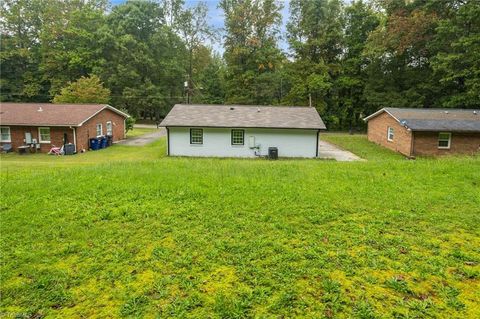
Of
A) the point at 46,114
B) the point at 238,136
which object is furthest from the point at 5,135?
the point at 238,136

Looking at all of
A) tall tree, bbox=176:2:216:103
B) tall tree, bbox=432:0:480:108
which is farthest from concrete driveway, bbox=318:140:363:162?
tall tree, bbox=176:2:216:103

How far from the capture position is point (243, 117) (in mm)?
20875

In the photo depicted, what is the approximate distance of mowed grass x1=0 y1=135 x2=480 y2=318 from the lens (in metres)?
3.30

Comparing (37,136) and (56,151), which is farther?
(37,136)

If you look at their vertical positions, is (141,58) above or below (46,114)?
above

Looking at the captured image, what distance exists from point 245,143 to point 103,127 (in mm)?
12087

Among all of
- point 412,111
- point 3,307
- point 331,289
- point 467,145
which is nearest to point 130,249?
Answer: point 3,307

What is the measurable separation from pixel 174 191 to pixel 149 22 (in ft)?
145

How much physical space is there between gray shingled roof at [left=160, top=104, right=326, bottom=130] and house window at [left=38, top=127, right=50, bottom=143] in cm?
845

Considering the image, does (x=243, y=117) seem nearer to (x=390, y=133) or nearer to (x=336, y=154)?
(x=336, y=154)

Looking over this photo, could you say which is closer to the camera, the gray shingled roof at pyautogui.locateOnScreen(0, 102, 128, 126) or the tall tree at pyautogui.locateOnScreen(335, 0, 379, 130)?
the gray shingled roof at pyautogui.locateOnScreen(0, 102, 128, 126)

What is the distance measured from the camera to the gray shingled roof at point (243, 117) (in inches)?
786

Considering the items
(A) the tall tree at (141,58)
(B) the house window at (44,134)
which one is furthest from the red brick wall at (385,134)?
(A) the tall tree at (141,58)

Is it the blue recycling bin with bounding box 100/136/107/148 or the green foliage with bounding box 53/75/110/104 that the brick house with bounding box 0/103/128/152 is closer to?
the blue recycling bin with bounding box 100/136/107/148
